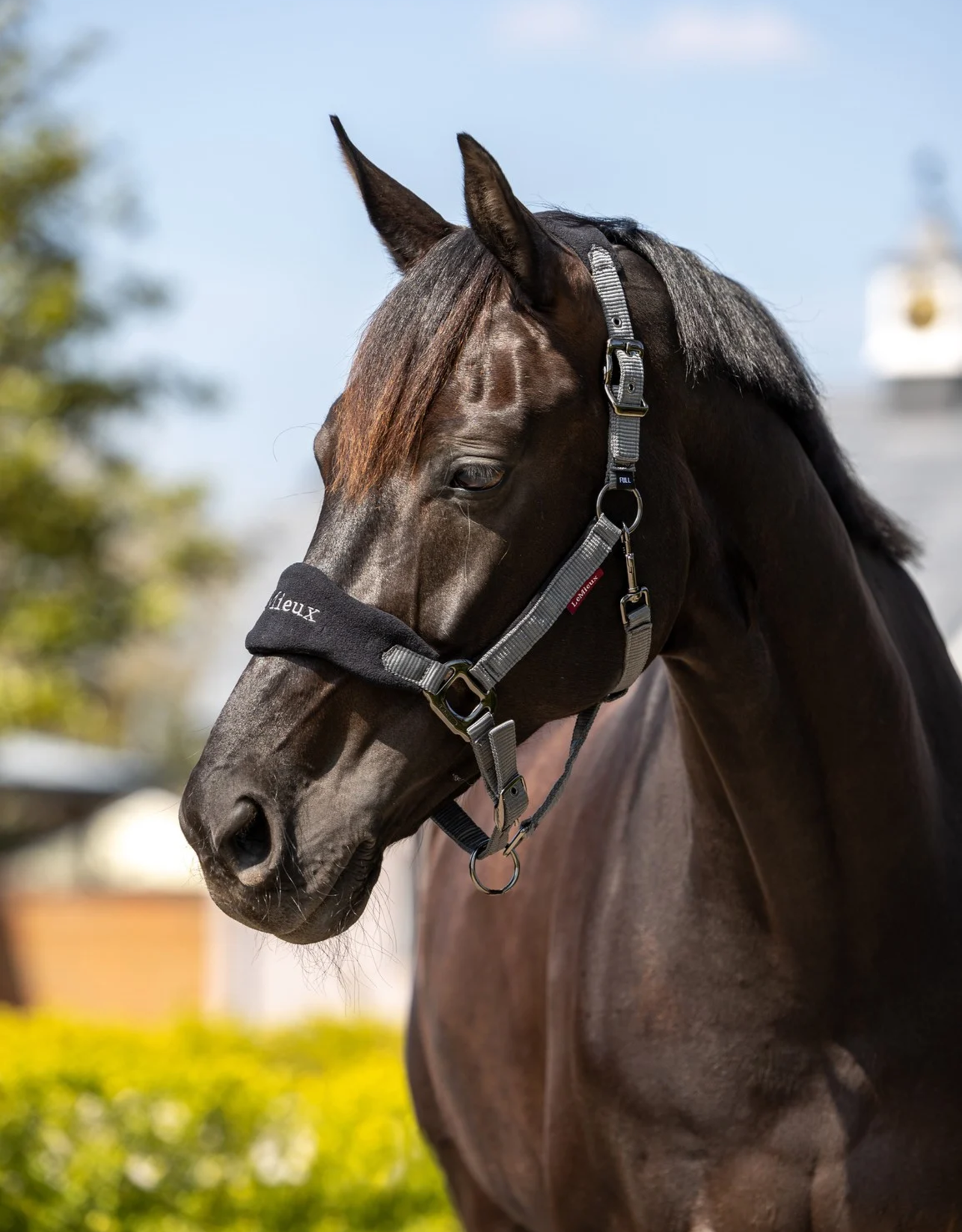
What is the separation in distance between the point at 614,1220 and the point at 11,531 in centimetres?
1084

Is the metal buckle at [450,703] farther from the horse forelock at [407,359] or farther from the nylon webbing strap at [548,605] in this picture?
the horse forelock at [407,359]

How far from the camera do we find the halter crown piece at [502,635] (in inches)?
79.7

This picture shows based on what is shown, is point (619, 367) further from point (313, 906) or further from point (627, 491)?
point (313, 906)

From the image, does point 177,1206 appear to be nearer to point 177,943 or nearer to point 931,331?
point 177,943

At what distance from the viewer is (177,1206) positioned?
5.55 m

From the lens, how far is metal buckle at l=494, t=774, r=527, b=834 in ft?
7.11

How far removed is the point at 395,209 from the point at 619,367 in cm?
53

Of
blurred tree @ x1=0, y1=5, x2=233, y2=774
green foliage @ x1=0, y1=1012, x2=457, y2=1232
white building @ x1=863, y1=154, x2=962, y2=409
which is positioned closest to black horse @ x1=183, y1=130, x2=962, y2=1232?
green foliage @ x1=0, y1=1012, x2=457, y2=1232

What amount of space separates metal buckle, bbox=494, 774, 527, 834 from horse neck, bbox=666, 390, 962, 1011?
0.37 metres

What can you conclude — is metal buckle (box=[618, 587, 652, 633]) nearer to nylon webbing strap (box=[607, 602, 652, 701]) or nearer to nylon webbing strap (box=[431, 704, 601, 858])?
nylon webbing strap (box=[607, 602, 652, 701])

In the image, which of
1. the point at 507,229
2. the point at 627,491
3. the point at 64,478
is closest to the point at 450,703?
the point at 627,491

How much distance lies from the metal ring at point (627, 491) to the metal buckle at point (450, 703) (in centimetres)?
31

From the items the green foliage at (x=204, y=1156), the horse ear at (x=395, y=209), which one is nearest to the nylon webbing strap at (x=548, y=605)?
the horse ear at (x=395, y=209)

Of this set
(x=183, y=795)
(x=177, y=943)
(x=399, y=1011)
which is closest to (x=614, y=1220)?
(x=183, y=795)
